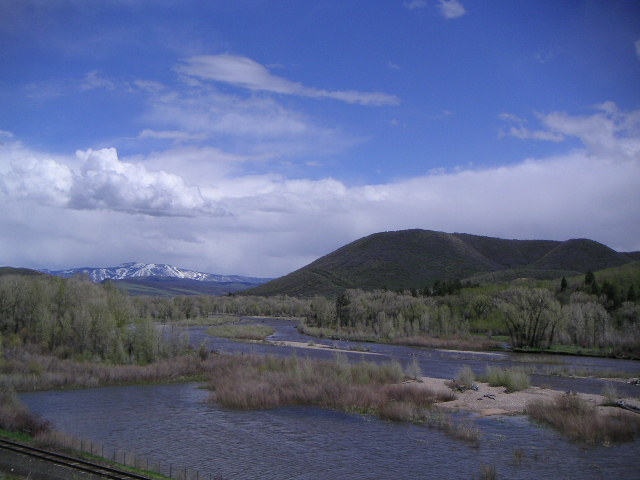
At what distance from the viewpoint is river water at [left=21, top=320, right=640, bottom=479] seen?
21094mm

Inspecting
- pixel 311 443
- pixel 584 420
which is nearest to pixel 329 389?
pixel 311 443

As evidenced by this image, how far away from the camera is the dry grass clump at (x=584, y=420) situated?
2572 cm

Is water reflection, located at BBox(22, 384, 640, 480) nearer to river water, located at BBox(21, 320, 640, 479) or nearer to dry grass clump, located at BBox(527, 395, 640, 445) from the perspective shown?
river water, located at BBox(21, 320, 640, 479)

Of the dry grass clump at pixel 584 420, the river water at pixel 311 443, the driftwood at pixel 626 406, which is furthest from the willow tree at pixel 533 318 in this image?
the river water at pixel 311 443

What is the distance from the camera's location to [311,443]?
2489cm

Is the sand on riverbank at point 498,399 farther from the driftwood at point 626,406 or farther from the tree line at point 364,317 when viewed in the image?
the tree line at point 364,317

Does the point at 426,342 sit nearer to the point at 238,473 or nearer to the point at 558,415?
the point at 558,415

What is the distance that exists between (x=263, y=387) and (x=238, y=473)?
1503cm

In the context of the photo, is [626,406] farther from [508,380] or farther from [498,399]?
[508,380]

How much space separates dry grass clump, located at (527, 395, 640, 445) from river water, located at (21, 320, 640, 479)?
0.78 m

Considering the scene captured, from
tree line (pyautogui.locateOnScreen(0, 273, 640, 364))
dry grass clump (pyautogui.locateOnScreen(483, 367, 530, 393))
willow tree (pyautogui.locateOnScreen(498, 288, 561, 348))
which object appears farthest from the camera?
willow tree (pyautogui.locateOnScreen(498, 288, 561, 348))

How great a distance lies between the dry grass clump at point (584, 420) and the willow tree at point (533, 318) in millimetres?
42044

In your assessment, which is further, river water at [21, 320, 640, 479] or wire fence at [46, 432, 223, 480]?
river water at [21, 320, 640, 479]

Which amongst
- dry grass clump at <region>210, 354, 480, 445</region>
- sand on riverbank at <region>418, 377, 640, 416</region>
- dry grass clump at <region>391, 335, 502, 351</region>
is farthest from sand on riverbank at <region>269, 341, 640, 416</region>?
dry grass clump at <region>391, 335, 502, 351</region>
